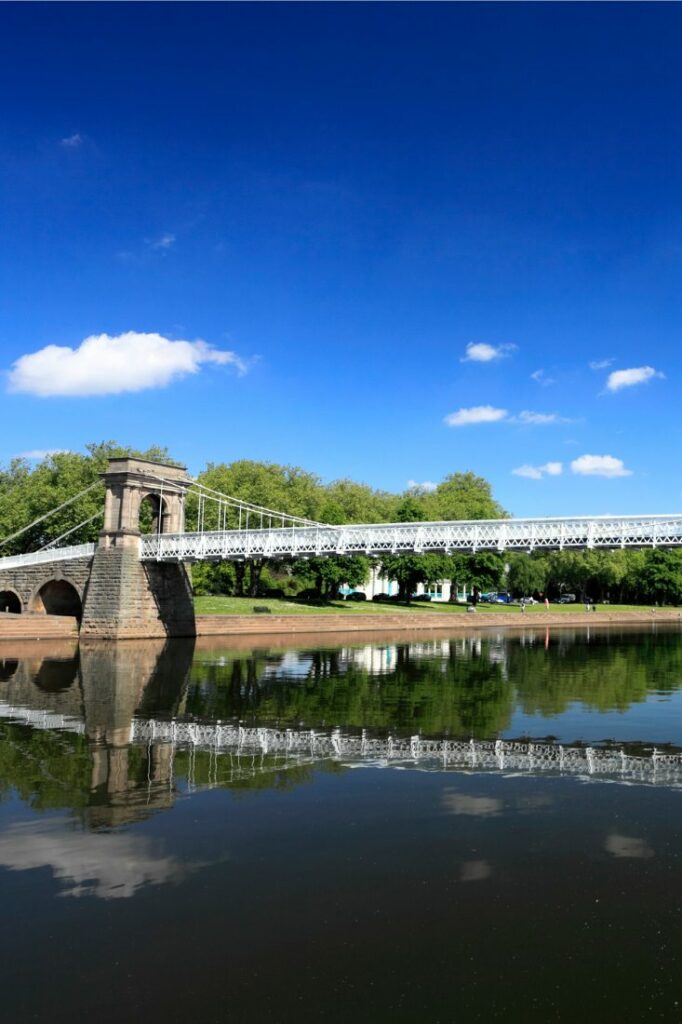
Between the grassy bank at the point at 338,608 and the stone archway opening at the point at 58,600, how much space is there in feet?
27.5

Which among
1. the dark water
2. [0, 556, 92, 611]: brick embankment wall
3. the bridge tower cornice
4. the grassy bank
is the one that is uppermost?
the bridge tower cornice

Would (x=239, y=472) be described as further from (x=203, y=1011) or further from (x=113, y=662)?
(x=203, y=1011)

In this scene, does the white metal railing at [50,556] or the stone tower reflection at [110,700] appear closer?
the stone tower reflection at [110,700]

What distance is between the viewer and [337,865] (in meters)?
9.26

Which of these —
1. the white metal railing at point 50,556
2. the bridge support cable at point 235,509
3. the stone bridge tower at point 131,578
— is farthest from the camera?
the bridge support cable at point 235,509

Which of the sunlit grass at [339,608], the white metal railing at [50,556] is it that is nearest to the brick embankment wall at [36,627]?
the white metal railing at [50,556]

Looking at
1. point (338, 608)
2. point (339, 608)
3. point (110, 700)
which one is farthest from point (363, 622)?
point (110, 700)

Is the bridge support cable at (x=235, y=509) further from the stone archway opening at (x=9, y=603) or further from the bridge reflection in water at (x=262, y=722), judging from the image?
the bridge reflection in water at (x=262, y=722)

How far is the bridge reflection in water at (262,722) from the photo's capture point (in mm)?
13594

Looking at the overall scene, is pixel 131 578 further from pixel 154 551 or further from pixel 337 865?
pixel 337 865

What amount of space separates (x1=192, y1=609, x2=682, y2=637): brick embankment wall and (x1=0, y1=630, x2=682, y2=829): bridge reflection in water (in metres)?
16.8

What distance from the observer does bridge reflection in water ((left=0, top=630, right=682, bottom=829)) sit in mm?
13594

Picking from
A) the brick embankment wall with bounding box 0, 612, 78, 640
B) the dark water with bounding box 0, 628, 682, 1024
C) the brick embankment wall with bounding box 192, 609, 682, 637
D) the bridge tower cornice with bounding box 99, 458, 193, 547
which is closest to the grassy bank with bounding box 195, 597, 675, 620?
the brick embankment wall with bounding box 192, 609, 682, 637

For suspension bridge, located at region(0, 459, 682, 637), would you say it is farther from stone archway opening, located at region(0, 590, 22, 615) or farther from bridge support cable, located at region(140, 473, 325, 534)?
stone archway opening, located at region(0, 590, 22, 615)
